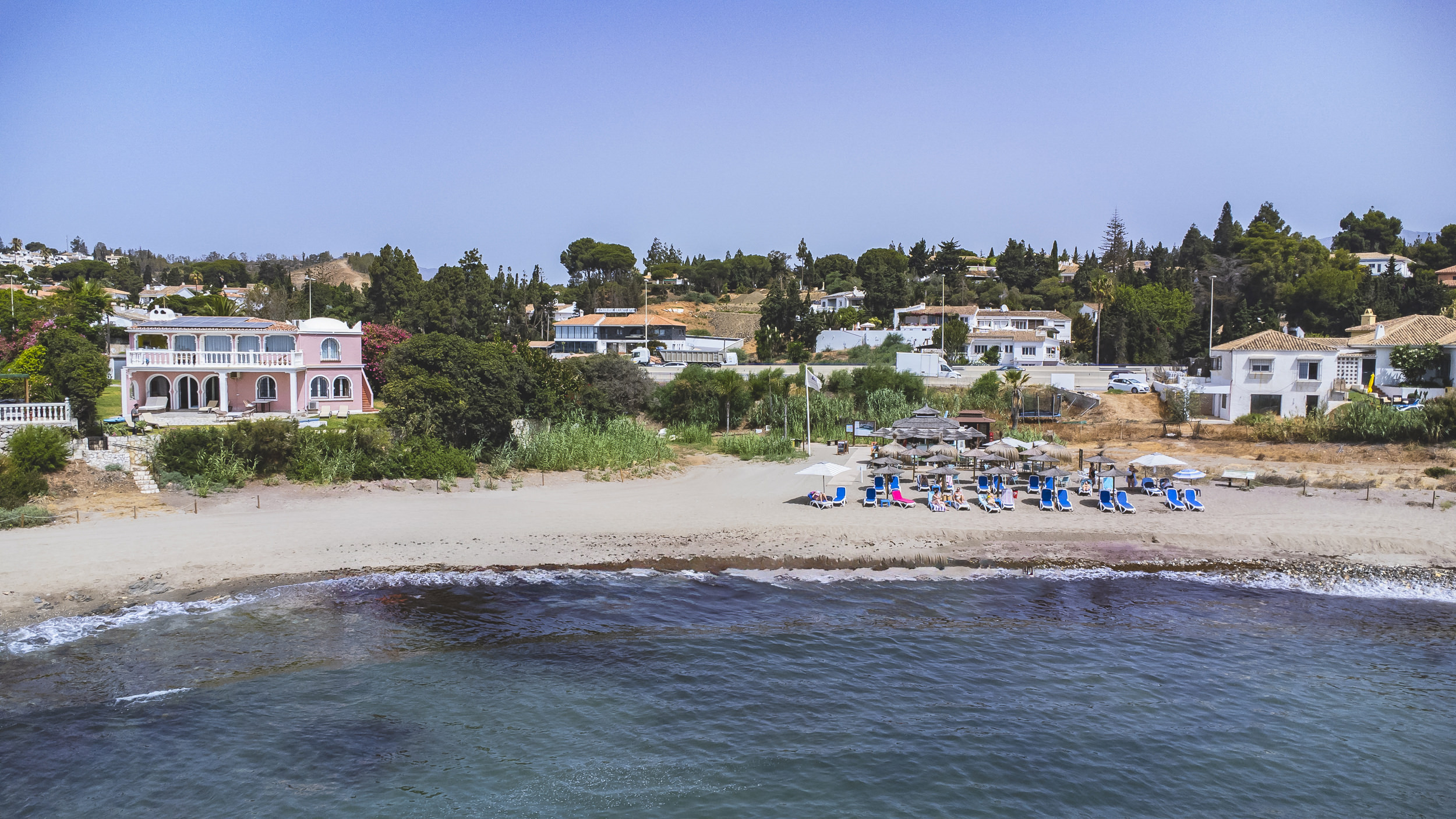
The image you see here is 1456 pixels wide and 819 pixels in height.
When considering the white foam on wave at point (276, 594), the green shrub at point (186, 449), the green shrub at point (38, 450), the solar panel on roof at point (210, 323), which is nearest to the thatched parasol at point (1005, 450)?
the white foam on wave at point (276, 594)

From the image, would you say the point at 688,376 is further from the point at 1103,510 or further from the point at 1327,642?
the point at 1327,642

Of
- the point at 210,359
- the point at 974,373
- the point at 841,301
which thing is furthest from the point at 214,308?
the point at 841,301

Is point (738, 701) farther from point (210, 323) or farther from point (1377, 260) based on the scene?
point (1377, 260)

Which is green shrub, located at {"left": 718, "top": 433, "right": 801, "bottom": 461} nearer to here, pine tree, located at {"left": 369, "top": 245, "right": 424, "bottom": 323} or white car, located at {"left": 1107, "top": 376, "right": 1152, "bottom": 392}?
white car, located at {"left": 1107, "top": 376, "right": 1152, "bottom": 392}

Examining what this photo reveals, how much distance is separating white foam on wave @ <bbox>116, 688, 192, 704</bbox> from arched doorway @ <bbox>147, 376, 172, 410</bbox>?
2438 centimetres

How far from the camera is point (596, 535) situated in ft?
67.7

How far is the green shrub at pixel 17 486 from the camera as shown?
20500mm

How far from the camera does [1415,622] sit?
17.0 meters

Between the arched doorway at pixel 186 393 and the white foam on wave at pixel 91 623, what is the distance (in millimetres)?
20819

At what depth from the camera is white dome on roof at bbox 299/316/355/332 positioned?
35.6 metres

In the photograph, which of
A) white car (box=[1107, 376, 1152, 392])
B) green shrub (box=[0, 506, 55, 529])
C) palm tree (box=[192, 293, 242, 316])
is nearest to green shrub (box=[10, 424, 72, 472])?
green shrub (box=[0, 506, 55, 529])

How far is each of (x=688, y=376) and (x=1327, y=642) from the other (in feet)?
81.2

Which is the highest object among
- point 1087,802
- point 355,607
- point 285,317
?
point 285,317

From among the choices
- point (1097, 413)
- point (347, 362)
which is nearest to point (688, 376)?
point (347, 362)
